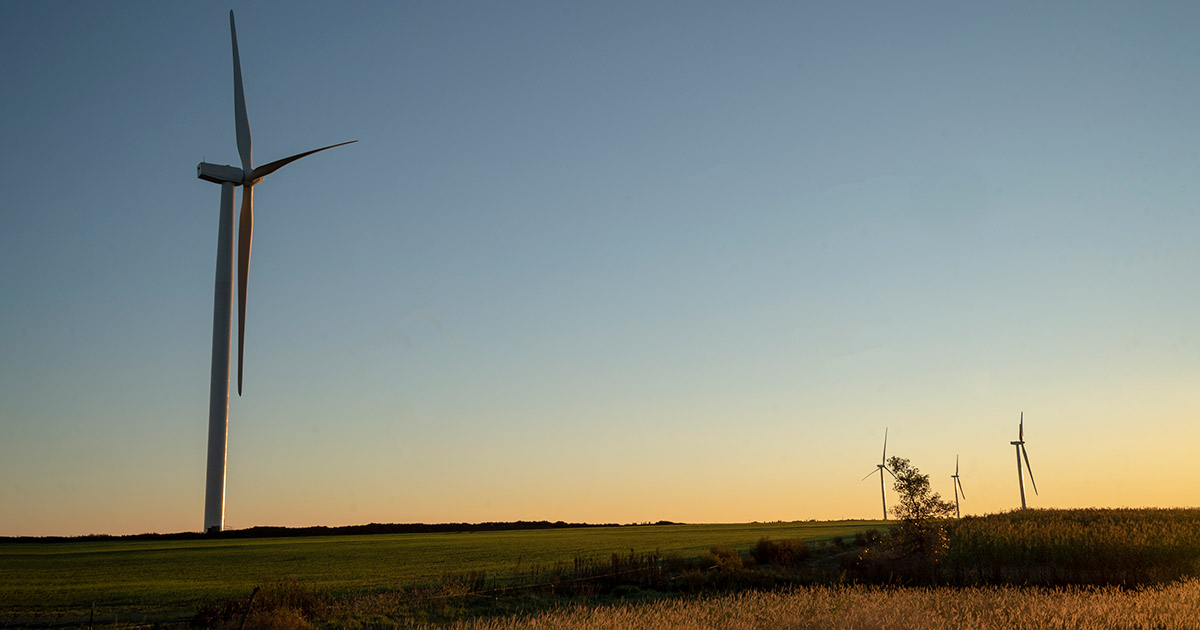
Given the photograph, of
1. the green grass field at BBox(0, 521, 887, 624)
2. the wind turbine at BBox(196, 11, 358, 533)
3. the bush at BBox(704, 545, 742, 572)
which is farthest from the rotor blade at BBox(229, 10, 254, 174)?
the bush at BBox(704, 545, 742, 572)

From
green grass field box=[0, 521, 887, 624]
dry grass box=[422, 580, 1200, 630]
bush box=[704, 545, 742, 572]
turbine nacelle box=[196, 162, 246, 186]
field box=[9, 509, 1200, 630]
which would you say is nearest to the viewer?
dry grass box=[422, 580, 1200, 630]

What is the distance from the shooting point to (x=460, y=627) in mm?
25531

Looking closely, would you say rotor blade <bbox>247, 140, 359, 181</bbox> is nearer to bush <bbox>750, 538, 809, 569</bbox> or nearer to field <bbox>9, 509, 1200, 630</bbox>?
field <bbox>9, 509, 1200, 630</bbox>

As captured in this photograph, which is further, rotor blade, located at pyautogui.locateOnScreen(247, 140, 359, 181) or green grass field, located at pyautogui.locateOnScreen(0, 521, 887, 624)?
rotor blade, located at pyautogui.locateOnScreen(247, 140, 359, 181)

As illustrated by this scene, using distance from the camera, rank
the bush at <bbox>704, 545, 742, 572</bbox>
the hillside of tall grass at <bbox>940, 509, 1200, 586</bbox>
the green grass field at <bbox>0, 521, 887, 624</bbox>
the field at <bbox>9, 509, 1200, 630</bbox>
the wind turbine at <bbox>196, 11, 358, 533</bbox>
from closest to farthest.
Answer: the field at <bbox>9, 509, 1200, 630</bbox> < the green grass field at <bbox>0, 521, 887, 624</bbox> < the hillside of tall grass at <bbox>940, 509, 1200, 586</bbox> < the bush at <bbox>704, 545, 742, 572</bbox> < the wind turbine at <bbox>196, 11, 358, 533</bbox>

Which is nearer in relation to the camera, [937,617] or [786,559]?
[937,617]

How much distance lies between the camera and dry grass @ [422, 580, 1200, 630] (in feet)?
76.1

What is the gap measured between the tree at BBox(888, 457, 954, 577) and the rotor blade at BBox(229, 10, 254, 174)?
156ft

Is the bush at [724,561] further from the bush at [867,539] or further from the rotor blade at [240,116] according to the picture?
the rotor blade at [240,116]

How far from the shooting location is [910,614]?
24797mm

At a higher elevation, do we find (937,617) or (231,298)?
(231,298)

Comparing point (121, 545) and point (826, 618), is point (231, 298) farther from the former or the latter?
point (826, 618)

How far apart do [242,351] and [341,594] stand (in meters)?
27.4

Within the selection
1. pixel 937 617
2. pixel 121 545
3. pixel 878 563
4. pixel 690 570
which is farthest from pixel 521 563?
pixel 121 545
